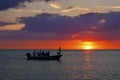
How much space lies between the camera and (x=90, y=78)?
62906 mm

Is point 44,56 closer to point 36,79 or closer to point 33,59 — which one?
point 33,59

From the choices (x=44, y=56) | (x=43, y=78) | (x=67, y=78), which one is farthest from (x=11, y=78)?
(x=44, y=56)

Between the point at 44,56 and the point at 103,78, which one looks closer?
the point at 103,78

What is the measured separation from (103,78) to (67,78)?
6.17 meters

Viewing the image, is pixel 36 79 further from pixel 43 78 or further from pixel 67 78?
pixel 67 78

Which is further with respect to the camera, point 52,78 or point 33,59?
point 33,59

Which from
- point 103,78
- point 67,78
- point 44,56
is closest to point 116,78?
point 103,78

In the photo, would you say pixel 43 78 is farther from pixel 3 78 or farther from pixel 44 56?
pixel 44 56

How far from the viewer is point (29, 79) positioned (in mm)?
60094

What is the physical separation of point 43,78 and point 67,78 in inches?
165

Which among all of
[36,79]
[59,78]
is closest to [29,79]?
[36,79]

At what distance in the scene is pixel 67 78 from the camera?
204ft

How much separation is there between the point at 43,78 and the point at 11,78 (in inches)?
219

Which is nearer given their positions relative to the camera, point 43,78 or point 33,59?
point 43,78
